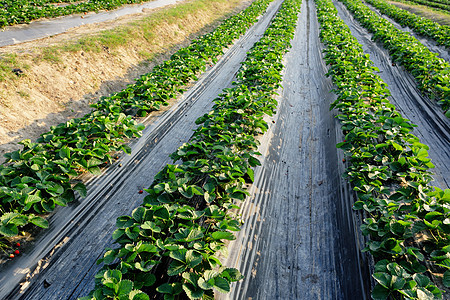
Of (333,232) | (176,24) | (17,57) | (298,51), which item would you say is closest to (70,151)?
(333,232)

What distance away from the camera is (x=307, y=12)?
1680 centimetres

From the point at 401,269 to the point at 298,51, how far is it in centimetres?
900

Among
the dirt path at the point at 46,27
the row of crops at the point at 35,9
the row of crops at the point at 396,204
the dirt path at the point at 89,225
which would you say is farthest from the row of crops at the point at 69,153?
the row of crops at the point at 35,9

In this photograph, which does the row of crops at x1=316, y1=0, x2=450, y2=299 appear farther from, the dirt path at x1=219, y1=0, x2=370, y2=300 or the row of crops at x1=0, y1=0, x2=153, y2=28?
the row of crops at x1=0, y1=0, x2=153, y2=28

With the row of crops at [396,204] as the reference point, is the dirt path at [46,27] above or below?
above

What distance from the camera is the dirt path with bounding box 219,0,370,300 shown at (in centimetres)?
258

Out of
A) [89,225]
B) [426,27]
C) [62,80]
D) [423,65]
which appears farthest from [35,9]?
[426,27]

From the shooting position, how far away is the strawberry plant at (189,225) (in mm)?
2020

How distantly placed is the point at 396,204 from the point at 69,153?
4222mm

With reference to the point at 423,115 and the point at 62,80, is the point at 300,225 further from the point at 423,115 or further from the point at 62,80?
the point at 62,80

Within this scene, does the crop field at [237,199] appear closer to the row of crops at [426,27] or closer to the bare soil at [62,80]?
the bare soil at [62,80]

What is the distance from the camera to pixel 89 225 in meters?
3.24

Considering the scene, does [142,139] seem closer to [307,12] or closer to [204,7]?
[204,7]

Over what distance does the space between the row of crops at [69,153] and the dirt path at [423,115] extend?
5.35m
